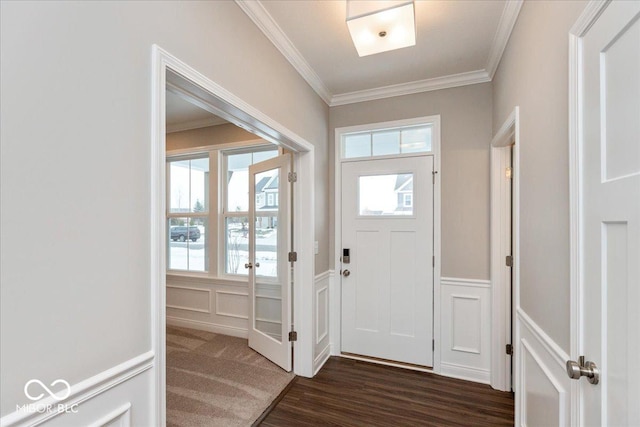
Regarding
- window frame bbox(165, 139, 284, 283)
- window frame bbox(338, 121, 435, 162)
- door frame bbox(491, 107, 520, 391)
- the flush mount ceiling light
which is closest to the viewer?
the flush mount ceiling light

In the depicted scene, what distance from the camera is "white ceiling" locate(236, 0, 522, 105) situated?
5.90 ft

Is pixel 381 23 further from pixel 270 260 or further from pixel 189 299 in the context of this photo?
pixel 189 299

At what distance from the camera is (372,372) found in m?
2.69

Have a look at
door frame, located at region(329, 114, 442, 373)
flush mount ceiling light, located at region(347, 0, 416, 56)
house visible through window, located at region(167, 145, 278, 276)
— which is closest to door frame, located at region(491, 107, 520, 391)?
door frame, located at region(329, 114, 442, 373)

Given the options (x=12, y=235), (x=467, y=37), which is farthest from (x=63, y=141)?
(x=467, y=37)

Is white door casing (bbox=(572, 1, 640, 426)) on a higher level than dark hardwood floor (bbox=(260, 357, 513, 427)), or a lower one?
higher

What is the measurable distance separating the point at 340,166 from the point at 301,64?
106 centimetres

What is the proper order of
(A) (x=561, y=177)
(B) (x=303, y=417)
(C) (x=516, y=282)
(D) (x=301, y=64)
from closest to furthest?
(A) (x=561, y=177) < (C) (x=516, y=282) < (B) (x=303, y=417) < (D) (x=301, y=64)

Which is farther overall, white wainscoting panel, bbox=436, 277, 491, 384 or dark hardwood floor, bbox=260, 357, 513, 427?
white wainscoting panel, bbox=436, 277, 491, 384

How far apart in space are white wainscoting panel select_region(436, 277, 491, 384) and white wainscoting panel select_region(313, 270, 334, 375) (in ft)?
3.53

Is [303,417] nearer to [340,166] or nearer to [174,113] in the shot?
[340,166]

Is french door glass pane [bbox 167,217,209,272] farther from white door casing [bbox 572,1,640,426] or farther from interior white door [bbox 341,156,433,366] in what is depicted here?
white door casing [bbox 572,1,640,426]

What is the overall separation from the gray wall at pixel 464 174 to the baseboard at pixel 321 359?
1.41 meters

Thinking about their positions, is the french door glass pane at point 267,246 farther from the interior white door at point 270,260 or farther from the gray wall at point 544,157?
the gray wall at point 544,157
